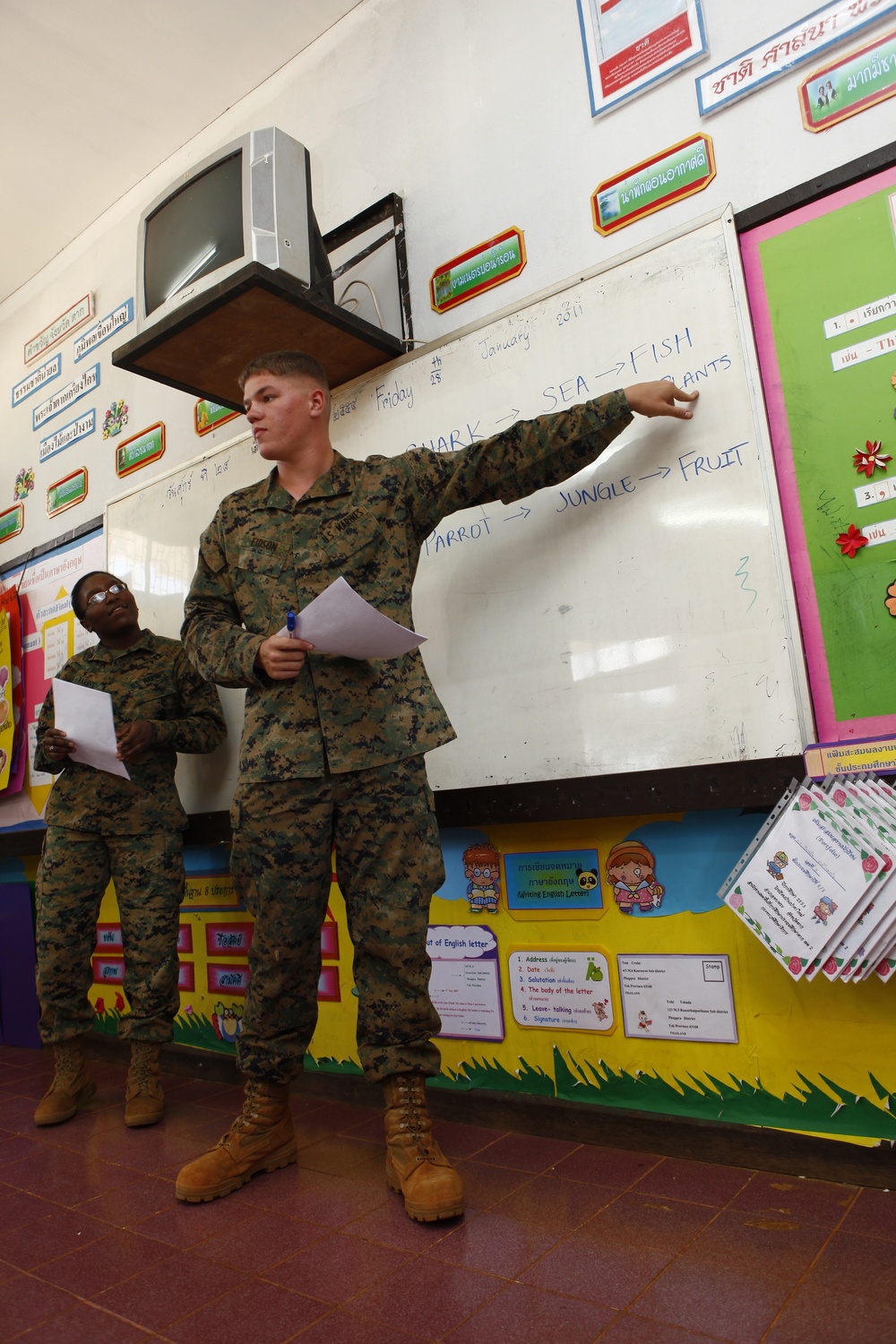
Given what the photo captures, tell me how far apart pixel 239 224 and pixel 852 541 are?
166 centimetres

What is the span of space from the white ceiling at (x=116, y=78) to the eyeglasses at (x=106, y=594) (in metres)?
1.77

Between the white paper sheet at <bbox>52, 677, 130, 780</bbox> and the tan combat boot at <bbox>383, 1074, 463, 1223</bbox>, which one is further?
the white paper sheet at <bbox>52, 677, 130, 780</bbox>

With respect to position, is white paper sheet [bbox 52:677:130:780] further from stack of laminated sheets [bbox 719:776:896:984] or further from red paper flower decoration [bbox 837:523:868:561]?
red paper flower decoration [bbox 837:523:868:561]

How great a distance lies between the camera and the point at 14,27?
2.65 m

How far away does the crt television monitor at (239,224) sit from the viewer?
2.10m

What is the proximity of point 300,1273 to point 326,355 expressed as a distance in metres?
2.03

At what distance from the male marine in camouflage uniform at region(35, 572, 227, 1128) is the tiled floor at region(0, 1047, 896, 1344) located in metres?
0.47

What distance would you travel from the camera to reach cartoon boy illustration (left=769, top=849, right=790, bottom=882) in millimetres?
1416

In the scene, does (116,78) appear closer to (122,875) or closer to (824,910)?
(122,875)

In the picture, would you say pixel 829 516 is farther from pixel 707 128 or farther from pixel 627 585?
pixel 707 128

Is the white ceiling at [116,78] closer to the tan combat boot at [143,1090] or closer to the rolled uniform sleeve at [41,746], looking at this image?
the rolled uniform sleeve at [41,746]

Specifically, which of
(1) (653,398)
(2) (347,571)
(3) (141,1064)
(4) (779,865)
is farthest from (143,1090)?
(1) (653,398)

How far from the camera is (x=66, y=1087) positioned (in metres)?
2.28

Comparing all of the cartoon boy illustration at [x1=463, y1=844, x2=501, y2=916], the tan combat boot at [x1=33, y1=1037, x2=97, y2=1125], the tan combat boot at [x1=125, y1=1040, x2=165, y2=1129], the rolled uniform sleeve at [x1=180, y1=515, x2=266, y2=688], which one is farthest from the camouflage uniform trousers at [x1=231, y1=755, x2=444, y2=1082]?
the tan combat boot at [x1=33, y1=1037, x2=97, y2=1125]
